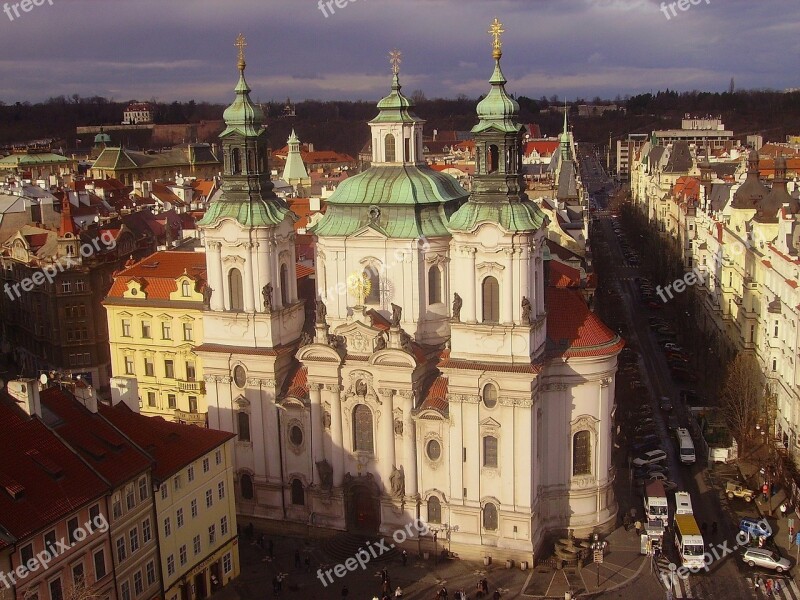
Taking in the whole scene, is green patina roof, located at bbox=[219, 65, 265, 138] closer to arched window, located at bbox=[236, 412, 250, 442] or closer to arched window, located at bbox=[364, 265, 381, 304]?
arched window, located at bbox=[364, 265, 381, 304]

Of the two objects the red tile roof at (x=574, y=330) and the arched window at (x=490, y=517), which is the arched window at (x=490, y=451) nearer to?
the arched window at (x=490, y=517)

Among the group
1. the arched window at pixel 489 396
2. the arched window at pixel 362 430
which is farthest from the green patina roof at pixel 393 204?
the arched window at pixel 362 430

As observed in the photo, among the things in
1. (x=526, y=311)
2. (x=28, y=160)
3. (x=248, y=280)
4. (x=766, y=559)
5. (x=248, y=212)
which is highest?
(x=28, y=160)

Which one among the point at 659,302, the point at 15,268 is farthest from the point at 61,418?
the point at 659,302

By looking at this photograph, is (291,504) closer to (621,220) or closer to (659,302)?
(659,302)

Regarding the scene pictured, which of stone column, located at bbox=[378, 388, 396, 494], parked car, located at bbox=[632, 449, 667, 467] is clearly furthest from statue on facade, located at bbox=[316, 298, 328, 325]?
parked car, located at bbox=[632, 449, 667, 467]

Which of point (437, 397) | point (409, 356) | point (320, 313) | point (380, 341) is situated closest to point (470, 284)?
point (409, 356)

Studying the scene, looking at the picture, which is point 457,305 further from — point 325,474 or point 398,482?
point 325,474
